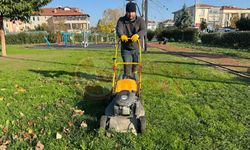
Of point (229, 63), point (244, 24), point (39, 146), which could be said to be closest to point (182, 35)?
point (244, 24)

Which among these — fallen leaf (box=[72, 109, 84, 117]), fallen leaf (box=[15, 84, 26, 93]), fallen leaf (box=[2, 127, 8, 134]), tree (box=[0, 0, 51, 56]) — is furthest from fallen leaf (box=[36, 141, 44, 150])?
tree (box=[0, 0, 51, 56])

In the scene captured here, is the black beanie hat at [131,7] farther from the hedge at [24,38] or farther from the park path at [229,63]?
the hedge at [24,38]

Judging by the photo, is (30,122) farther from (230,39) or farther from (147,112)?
(230,39)

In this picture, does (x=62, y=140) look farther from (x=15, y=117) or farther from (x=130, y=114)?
(x=15, y=117)

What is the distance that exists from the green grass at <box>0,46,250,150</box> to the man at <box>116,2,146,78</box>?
3.12 feet

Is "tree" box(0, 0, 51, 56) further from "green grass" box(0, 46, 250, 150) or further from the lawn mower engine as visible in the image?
the lawn mower engine

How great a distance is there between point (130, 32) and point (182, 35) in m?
42.9

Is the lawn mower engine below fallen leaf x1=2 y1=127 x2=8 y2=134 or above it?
above

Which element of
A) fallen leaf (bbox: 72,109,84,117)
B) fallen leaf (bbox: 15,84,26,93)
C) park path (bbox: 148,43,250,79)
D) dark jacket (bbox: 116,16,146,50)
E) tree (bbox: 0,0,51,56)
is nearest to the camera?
fallen leaf (bbox: 72,109,84,117)

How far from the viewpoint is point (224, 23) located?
413 ft

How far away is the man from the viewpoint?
568 cm

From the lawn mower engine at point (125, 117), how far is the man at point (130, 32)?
129 cm

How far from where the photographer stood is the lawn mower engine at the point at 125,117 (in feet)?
13.9

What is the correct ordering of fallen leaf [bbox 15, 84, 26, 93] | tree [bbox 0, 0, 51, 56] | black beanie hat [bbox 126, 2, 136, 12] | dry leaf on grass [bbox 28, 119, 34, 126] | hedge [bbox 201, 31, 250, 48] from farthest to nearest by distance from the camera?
hedge [bbox 201, 31, 250, 48]
tree [bbox 0, 0, 51, 56]
fallen leaf [bbox 15, 84, 26, 93]
black beanie hat [bbox 126, 2, 136, 12]
dry leaf on grass [bbox 28, 119, 34, 126]
